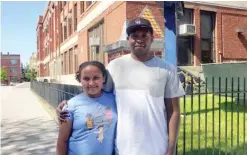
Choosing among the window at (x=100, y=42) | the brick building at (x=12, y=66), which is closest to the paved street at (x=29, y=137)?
the window at (x=100, y=42)

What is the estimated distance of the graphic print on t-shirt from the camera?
231 cm

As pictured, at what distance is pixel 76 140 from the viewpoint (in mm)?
2344

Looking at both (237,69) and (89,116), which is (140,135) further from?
(237,69)

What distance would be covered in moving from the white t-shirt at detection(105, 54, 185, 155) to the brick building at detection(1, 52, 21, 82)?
117478 mm

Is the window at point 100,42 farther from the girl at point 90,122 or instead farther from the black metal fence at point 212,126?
the girl at point 90,122

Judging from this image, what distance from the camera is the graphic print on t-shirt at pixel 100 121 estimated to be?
7.57 feet

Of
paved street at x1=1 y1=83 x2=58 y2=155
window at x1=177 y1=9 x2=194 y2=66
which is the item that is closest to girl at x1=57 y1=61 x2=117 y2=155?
paved street at x1=1 y1=83 x2=58 y2=155

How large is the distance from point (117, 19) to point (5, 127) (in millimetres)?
6867

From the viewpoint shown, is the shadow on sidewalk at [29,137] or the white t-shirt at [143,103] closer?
the white t-shirt at [143,103]

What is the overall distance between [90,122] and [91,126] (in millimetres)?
34

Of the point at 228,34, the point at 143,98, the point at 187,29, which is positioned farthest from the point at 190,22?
the point at 143,98

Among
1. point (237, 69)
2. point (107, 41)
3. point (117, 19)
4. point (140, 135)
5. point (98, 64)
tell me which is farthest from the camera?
point (107, 41)

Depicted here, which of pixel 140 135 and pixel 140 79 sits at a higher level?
pixel 140 79

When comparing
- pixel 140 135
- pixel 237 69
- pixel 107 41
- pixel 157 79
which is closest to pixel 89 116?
pixel 140 135
